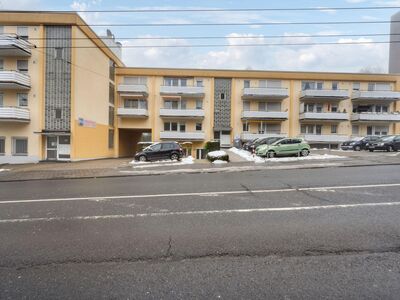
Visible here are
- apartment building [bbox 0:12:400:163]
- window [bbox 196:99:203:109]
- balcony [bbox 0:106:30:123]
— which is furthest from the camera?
window [bbox 196:99:203:109]

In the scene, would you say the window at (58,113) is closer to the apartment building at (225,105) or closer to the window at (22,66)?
the apartment building at (225,105)

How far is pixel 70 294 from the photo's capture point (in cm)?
347

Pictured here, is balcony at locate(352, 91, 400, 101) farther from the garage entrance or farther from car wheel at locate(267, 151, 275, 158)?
the garage entrance

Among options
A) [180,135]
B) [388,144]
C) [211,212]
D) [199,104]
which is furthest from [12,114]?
[388,144]

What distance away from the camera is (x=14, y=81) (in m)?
25.5

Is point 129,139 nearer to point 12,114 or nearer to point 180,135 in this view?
point 180,135

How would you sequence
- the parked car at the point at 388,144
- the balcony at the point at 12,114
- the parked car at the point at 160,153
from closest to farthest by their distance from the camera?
the parked car at the point at 160,153 → the balcony at the point at 12,114 → the parked car at the point at 388,144

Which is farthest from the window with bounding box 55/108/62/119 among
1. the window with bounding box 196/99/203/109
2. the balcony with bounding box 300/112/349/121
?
the balcony with bounding box 300/112/349/121

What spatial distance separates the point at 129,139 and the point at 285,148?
26.6 meters

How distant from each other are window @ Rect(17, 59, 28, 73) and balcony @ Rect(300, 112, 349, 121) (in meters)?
31.0

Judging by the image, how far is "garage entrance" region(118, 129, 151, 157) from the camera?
4172cm

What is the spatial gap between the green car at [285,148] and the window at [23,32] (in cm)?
2163

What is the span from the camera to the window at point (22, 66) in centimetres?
2753

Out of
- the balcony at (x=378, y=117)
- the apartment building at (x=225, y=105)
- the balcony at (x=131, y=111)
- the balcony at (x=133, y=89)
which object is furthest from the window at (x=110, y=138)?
the balcony at (x=378, y=117)
